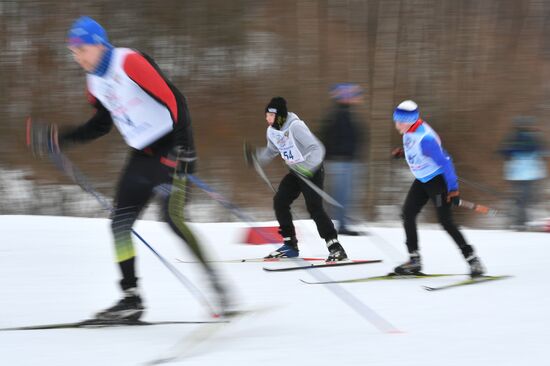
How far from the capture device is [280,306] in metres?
4.46

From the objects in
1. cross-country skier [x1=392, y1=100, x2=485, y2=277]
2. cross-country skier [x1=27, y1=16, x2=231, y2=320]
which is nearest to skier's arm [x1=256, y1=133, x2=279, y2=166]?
cross-country skier [x1=392, y1=100, x2=485, y2=277]

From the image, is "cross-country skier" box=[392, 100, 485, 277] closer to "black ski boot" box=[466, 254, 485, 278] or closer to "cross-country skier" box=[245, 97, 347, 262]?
"black ski boot" box=[466, 254, 485, 278]

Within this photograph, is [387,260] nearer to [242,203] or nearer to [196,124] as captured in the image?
[242,203]

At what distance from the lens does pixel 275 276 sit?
5543mm

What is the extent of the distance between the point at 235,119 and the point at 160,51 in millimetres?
2107

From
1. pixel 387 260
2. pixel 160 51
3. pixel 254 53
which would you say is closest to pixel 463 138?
pixel 254 53

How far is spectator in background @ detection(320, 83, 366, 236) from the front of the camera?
7453mm

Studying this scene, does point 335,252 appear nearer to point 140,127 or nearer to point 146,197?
point 146,197

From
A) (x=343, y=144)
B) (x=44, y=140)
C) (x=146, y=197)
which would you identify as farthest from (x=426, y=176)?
(x=44, y=140)

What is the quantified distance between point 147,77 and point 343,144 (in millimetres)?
4337

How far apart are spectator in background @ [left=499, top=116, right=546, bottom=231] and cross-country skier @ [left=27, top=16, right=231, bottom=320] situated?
19.0 feet

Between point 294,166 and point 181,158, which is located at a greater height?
point 181,158

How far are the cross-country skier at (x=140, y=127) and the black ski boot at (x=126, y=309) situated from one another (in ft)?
0.47

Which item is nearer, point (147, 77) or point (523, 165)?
point (147, 77)
